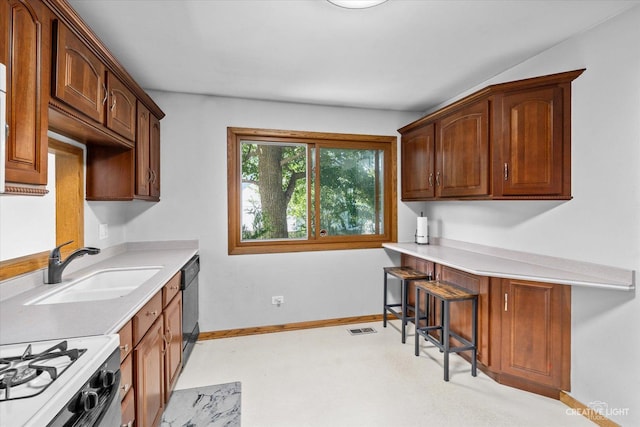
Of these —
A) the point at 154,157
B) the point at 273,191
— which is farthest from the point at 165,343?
the point at 273,191

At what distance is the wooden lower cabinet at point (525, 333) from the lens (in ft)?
7.20

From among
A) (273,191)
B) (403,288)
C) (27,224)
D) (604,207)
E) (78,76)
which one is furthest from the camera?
(273,191)

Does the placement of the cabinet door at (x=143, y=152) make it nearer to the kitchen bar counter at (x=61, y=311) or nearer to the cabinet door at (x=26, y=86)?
the kitchen bar counter at (x=61, y=311)

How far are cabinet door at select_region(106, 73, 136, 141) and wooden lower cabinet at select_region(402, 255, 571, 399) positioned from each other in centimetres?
290

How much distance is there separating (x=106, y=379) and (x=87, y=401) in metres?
0.14

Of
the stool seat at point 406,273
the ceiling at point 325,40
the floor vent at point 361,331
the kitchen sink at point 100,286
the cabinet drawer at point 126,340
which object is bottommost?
the floor vent at point 361,331

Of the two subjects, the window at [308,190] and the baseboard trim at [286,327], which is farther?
the window at [308,190]

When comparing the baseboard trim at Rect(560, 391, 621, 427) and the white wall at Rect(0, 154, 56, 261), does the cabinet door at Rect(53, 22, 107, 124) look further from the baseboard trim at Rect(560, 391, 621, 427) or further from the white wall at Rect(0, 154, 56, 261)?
the baseboard trim at Rect(560, 391, 621, 427)

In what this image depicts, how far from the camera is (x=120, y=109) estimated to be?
7.07ft

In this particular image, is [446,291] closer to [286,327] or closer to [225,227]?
[286,327]

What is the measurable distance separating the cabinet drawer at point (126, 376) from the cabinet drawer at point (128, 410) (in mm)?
33

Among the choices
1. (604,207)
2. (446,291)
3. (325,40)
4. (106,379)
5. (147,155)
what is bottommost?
(446,291)

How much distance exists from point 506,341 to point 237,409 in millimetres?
2019

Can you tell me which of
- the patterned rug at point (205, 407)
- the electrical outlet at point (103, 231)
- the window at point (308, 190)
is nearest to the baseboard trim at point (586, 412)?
the window at point (308, 190)
